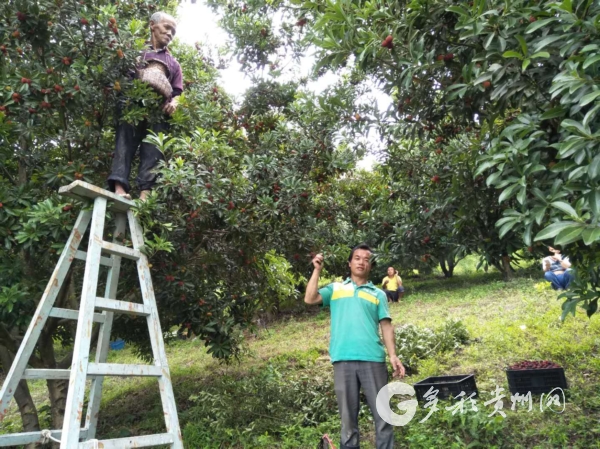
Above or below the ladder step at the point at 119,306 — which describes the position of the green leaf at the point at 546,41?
above

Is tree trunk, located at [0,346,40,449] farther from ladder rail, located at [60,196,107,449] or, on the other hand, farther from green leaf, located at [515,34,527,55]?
green leaf, located at [515,34,527,55]

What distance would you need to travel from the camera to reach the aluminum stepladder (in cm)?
277

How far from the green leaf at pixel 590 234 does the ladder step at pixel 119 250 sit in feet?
9.40

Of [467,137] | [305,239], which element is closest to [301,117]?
[305,239]

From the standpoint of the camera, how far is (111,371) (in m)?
2.89

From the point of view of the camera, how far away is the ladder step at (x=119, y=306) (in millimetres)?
3110

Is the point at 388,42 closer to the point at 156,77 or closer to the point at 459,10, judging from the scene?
the point at 459,10

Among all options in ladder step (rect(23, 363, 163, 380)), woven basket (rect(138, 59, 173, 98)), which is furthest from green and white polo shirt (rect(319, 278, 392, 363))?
woven basket (rect(138, 59, 173, 98))

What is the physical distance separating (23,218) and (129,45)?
1650 millimetres

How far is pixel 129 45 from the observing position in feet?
13.0

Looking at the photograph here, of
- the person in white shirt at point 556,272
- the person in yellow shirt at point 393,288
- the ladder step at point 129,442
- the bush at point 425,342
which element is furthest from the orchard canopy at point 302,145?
the person in yellow shirt at point 393,288

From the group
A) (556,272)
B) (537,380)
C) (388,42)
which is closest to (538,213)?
(388,42)

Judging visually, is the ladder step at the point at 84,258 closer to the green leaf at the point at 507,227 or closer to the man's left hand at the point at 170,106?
the man's left hand at the point at 170,106

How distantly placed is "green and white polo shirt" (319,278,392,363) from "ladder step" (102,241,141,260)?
4.61 ft
